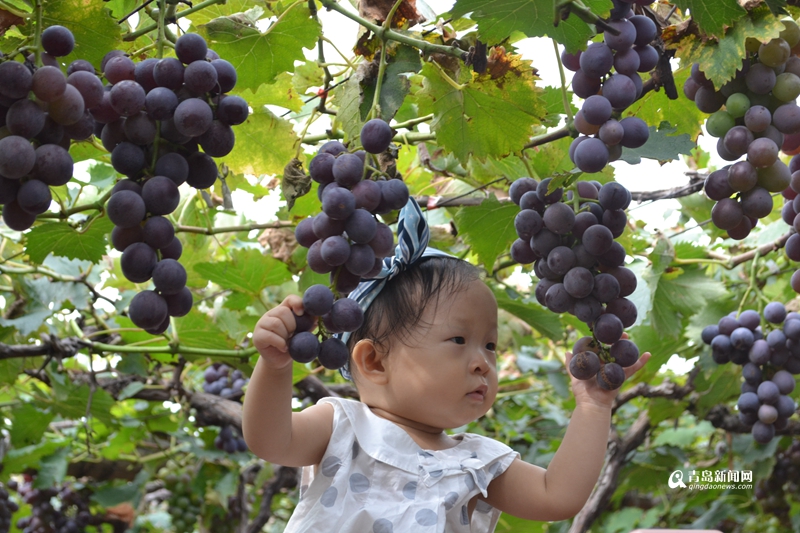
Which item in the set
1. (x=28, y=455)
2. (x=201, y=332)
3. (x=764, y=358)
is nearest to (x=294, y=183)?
(x=201, y=332)

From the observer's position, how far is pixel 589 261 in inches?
47.5

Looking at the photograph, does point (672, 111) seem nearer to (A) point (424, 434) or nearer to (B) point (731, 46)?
(B) point (731, 46)

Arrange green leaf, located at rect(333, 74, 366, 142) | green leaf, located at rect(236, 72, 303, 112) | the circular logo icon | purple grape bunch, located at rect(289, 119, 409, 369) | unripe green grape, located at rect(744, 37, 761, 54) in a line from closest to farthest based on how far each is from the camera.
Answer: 1. purple grape bunch, located at rect(289, 119, 409, 369)
2. unripe green grape, located at rect(744, 37, 761, 54)
3. green leaf, located at rect(333, 74, 366, 142)
4. green leaf, located at rect(236, 72, 303, 112)
5. the circular logo icon

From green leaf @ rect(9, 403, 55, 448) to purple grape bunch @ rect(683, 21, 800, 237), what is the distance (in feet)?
9.07

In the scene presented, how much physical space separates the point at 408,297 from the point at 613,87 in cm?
73

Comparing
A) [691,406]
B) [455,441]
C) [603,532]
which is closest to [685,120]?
[455,441]

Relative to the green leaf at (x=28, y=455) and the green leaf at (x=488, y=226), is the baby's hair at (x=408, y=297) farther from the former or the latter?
the green leaf at (x=28, y=455)

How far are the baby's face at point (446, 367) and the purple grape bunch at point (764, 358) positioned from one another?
872 mm

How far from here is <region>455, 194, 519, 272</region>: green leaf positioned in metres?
1.59

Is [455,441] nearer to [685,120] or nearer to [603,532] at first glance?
[685,120]

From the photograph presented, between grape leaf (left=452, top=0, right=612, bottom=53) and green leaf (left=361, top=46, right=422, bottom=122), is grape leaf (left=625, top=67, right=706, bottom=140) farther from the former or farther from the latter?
green leaf (left=361, top=46, right=422, bottom=122)

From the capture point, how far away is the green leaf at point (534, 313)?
2249 millimetres

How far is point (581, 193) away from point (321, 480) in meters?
0.75

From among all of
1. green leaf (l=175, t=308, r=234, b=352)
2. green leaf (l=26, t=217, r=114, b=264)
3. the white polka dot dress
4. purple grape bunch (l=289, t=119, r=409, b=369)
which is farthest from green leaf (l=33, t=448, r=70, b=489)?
purple grape bunch (l=289, t=119, r=409, b=369)
